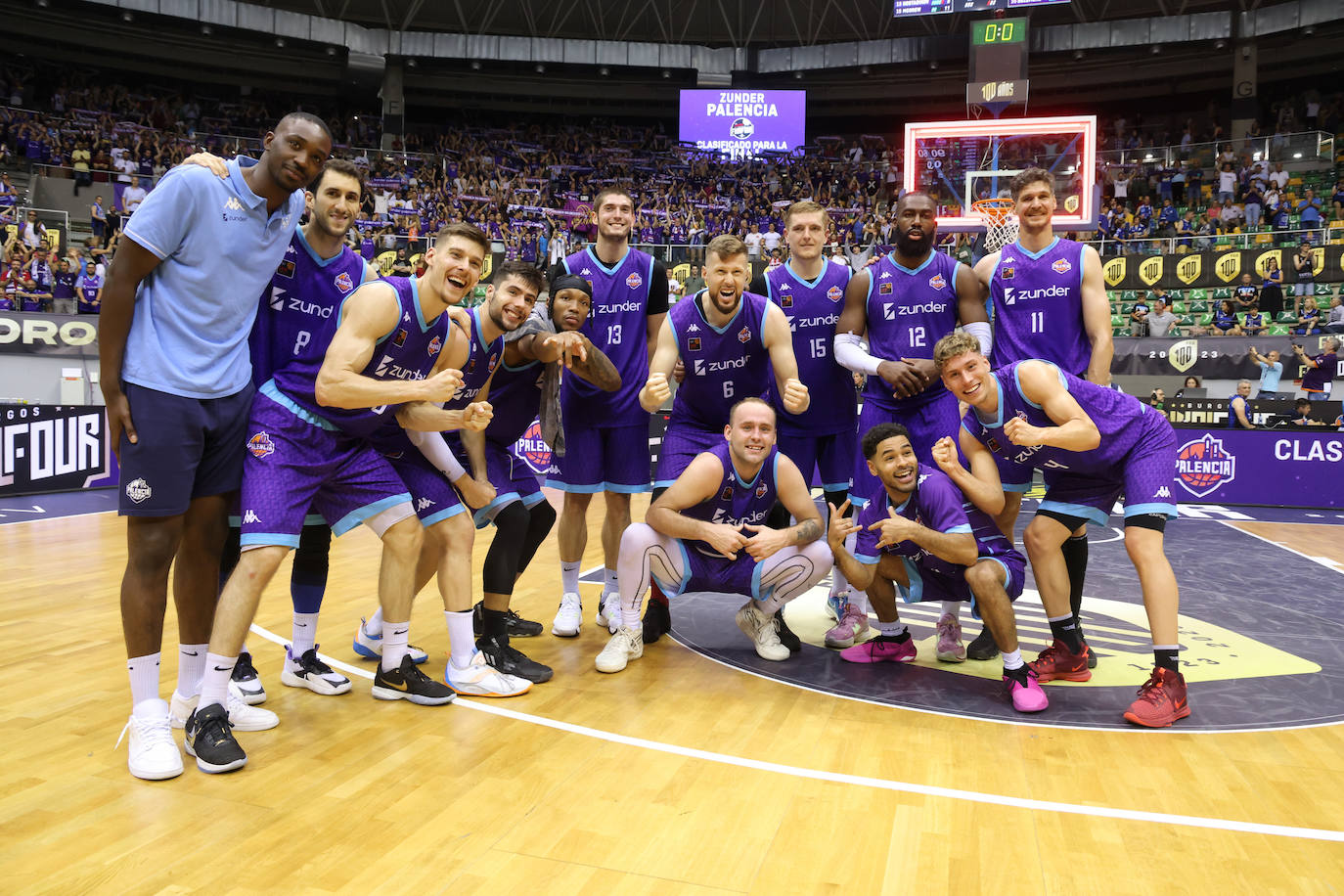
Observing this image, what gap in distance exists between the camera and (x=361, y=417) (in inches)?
147

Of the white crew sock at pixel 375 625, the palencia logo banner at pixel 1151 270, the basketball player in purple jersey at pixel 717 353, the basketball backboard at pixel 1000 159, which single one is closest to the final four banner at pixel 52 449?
the white crew sock at pixel 375 625

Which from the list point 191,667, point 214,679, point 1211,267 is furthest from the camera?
point 1211,267

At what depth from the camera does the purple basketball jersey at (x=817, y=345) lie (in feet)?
17.1

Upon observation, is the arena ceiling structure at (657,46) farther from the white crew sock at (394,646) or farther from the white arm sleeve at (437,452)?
the white crew sock at (394,646)

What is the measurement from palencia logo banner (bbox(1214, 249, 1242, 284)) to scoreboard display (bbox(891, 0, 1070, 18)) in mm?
6403

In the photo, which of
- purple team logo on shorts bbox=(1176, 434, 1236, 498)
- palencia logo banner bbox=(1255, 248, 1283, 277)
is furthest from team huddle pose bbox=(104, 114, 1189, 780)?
palencia logo banner bbox=(1255, 248, 1283, 277)

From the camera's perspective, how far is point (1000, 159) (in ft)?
53.6

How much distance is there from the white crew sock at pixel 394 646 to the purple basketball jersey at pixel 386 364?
874 millimetres

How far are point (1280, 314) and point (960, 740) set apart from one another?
15.9m

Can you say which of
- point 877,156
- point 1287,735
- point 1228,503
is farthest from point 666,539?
point 877,156

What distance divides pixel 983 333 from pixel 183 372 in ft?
12.4

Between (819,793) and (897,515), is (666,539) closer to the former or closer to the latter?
(897,515)

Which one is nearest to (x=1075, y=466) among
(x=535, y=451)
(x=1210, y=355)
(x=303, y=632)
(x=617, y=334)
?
(x=617, y=334)

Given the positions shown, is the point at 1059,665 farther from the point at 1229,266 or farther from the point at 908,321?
the point at 1229,266
